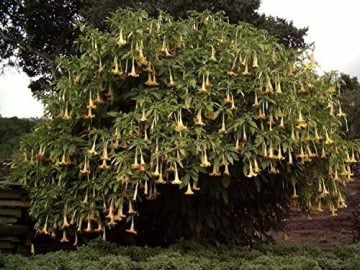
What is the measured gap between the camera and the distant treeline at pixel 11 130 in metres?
13.0

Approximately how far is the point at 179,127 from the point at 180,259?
49.2 inches

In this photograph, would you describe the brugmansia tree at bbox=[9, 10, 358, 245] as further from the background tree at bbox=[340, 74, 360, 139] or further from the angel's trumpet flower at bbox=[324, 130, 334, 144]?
the background tree at bbox=[340, 74, 360, 139]

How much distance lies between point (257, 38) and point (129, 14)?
4.75 feet

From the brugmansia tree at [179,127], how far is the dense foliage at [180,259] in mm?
371

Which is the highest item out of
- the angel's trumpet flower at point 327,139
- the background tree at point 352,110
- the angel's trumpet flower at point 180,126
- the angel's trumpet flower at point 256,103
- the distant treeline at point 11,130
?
the background tree at point 352,110

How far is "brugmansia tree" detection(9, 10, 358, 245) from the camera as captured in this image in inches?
226

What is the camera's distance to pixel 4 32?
26609mm

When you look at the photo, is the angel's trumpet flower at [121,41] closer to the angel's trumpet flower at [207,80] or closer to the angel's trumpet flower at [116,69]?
the angel's trumpet flower at [116,69]

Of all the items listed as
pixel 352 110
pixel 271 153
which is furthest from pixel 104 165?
pixel 352 110

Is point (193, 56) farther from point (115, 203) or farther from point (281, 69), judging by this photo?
point (115, 203)

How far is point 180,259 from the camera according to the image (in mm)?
5102

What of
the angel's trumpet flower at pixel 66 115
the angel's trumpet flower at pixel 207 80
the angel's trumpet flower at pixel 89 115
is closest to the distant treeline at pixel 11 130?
the angel's trumpet flower at pixel 66 115

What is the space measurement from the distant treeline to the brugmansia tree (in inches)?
246

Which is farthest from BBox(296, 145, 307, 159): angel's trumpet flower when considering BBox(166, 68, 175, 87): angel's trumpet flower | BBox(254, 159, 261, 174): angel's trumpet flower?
BBox(166, 68, 175, 87): angel's trumpet flower
